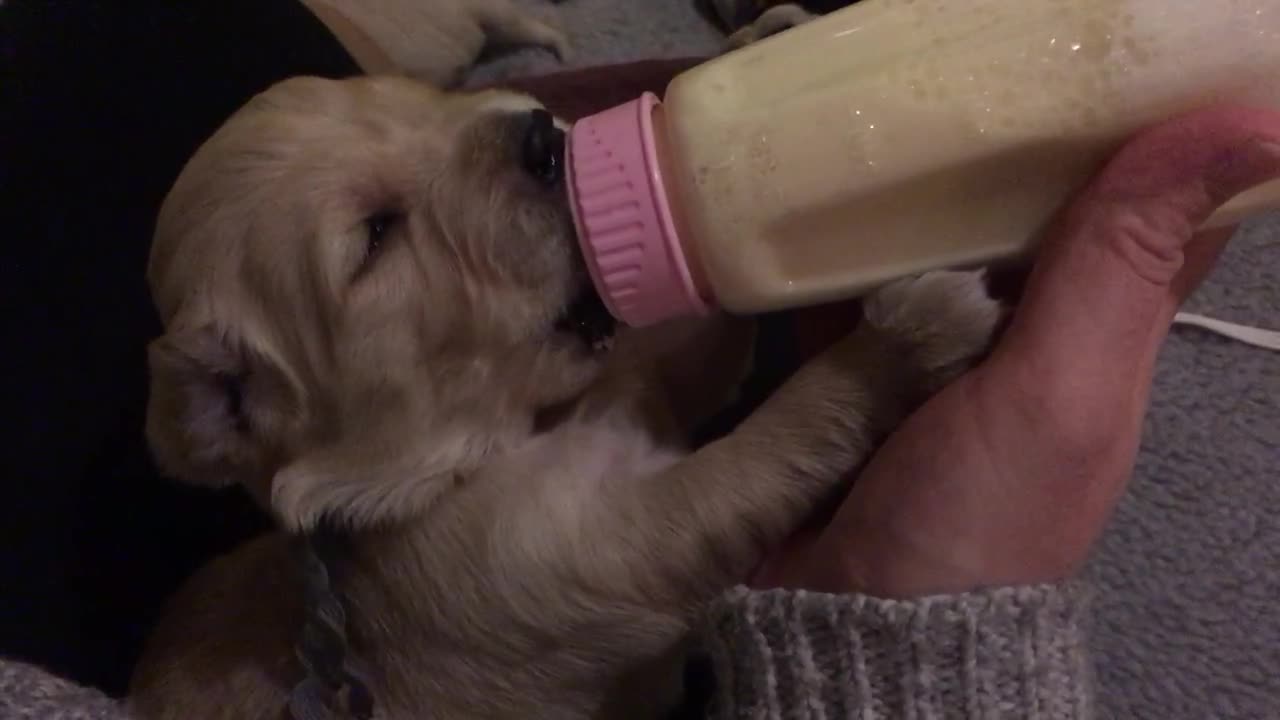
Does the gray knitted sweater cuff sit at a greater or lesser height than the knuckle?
lesser

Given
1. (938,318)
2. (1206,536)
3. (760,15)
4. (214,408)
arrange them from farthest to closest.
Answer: (760,15)
(1206,536)
(214,408)
(938,318)

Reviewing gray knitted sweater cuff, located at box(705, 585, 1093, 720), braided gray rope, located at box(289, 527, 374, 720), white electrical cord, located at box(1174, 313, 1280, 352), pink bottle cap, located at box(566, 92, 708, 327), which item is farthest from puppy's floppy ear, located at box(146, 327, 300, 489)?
white electrical cord, located at box(1174, 313, 1280, 352)

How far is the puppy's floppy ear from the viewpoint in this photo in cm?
140

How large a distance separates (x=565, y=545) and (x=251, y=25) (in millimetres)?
1194

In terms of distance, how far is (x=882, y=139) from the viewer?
1046 millimetres

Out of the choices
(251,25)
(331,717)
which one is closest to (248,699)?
(331,717)

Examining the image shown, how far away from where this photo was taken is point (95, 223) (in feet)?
5.57

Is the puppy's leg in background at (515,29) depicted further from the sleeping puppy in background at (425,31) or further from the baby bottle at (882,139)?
the baby bottle at (882,139)

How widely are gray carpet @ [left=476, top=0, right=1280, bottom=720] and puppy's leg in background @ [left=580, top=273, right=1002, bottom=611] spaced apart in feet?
2.62

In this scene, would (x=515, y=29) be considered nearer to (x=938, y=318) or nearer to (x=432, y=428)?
(x=432, y=428)

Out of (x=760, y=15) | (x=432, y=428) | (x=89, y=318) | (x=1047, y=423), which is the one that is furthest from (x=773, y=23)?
(x=89, y=318)

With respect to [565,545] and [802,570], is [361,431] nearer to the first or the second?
[565,545]

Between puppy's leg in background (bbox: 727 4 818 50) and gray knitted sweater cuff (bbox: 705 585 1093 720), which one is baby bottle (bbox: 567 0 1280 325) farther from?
puppy's leg in background (bbox: 727 4 818 50)

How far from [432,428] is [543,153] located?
0.38m
